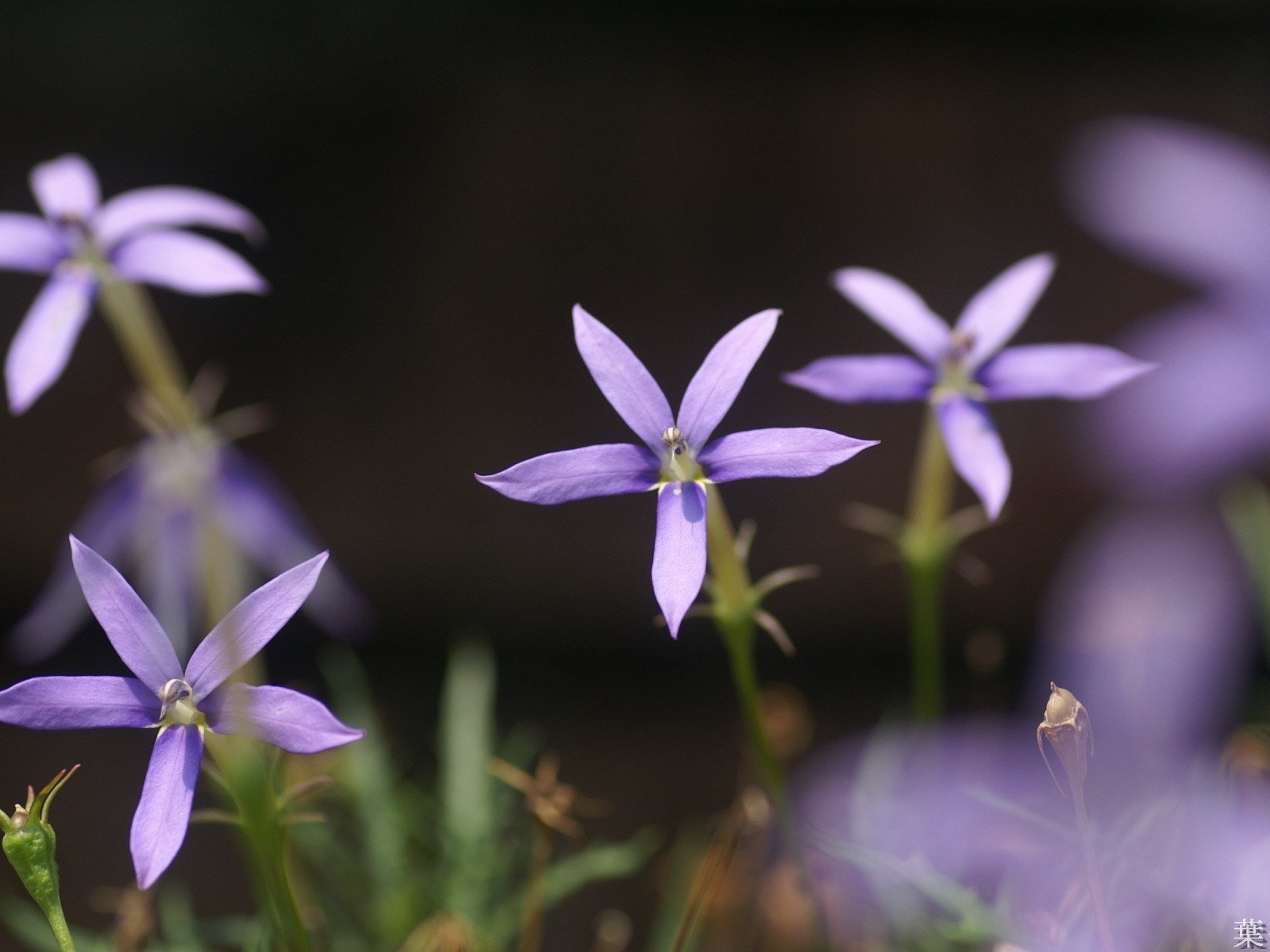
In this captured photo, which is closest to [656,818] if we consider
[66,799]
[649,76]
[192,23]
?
[66,799]

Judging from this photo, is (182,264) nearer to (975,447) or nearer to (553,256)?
(975,447)

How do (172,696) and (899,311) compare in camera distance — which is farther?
(899,311)

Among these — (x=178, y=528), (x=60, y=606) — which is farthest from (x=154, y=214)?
(x=60, y=606)

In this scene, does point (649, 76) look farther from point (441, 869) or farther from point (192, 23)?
point (441, 869)

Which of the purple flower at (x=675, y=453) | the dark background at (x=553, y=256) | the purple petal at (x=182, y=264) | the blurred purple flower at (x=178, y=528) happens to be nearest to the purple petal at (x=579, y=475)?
the purple flower at (x=675, y=453)

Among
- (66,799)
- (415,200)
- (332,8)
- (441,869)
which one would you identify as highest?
(332,8)

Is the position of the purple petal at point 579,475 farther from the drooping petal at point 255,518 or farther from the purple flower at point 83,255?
the drooping petal at point 255,518

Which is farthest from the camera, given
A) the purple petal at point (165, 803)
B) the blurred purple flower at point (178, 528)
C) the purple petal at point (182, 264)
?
the blurred purple flower at point (178, 528)
